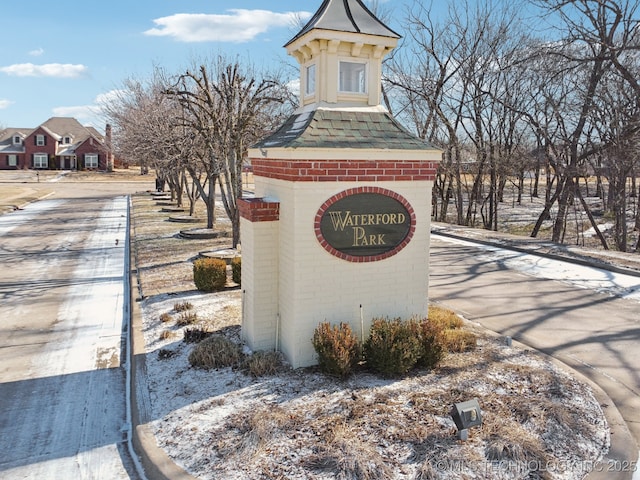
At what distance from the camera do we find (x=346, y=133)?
7.14 metres

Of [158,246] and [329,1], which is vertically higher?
[329,1]

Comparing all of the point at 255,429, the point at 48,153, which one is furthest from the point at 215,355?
the point at 48,153

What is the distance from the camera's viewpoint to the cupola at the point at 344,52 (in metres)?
7.22

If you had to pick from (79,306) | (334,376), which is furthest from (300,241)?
(79,306)

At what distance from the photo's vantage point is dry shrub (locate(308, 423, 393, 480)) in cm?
470

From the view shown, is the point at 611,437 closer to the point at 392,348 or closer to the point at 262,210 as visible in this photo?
the point at 392,348

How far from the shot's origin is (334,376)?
22.1 ft

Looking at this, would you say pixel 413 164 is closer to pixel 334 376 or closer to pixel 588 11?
pixel 334 376

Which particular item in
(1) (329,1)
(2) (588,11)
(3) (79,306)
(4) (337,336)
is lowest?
(3) (79,306)

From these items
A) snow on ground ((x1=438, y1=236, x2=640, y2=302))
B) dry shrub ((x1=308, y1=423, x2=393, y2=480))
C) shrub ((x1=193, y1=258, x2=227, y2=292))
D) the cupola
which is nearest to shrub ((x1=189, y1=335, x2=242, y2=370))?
dry shrub ((x1=308, y1=423, x2=393, y2=480))

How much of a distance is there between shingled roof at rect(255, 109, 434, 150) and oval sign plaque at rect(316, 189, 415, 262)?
2.22 ft

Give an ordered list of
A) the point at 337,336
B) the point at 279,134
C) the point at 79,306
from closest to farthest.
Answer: the point at 337,336 < the point at 279,134 < the point at 79,306

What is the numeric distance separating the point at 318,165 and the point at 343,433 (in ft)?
10.8

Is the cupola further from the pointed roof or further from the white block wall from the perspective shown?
the white block wall
